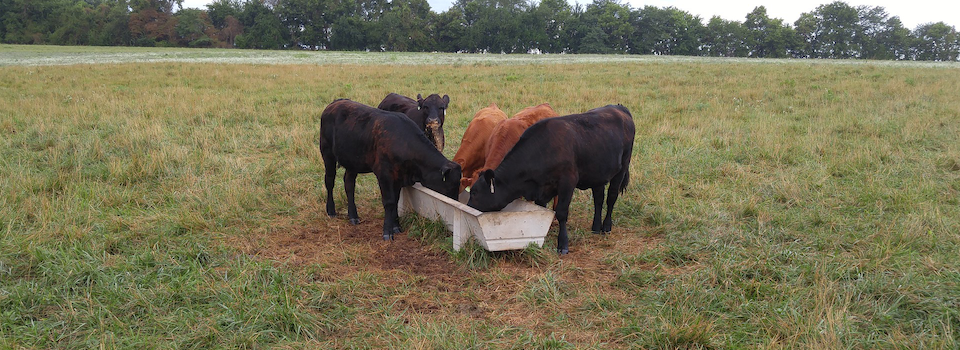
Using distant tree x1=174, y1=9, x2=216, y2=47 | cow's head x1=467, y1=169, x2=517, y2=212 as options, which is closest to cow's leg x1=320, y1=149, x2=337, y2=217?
cow's head x1=467, y1=169, x2=517, y2=212

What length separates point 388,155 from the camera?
6055 mm

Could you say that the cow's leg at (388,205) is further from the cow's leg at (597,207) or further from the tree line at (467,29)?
the tree line at (467,29)

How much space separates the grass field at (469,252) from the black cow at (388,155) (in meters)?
0.43

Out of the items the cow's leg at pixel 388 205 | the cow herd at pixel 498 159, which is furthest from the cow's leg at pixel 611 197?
the cow's leg at pixel 388 205

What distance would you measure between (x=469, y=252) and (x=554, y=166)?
45.1 inches

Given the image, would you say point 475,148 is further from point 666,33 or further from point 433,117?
point 666,33

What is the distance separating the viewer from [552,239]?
6.11 metres

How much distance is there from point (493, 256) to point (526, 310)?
106 cm

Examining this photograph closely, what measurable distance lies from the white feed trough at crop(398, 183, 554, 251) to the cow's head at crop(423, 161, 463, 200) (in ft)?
0.75

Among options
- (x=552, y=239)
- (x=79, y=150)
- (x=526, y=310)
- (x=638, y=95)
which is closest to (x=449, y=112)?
(x=638, y=95)

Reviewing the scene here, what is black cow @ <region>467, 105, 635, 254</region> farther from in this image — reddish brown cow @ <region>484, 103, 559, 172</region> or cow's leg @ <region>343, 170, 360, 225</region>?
cow's leg @ <region>343, 170, 360, 225</region>

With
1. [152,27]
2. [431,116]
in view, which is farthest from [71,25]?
[431,116]

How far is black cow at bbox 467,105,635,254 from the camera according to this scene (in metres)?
5.54

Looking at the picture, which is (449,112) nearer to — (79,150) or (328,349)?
(79,150)
